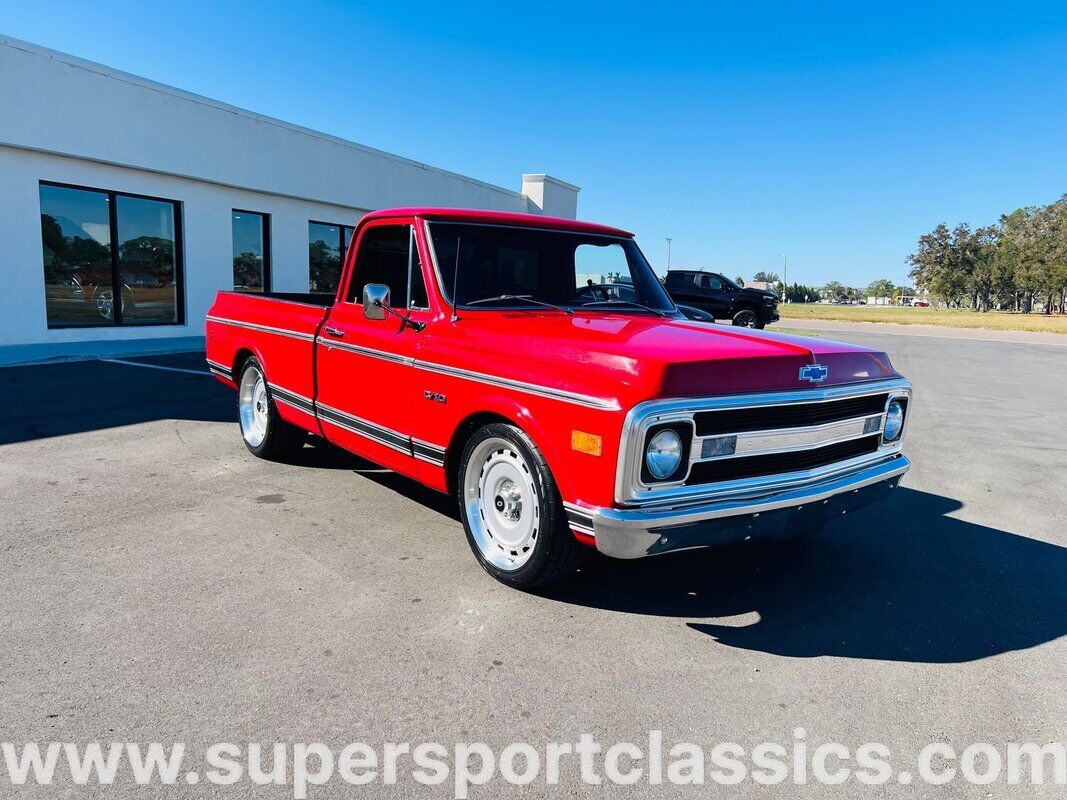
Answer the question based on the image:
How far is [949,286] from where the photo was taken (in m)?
99.8

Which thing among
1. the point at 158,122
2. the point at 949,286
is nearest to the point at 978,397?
the point at 158,122

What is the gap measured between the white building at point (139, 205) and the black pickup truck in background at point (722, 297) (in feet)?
34.8

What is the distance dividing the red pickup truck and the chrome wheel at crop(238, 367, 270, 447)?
88cm

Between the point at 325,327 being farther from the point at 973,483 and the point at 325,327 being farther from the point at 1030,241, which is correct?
the point at 1030,241

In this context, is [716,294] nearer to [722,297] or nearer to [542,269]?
[722,297]

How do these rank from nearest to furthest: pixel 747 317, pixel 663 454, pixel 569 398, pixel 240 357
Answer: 1. pixel 663 454
2. pixel 569 398
3. pixel 240 357
4. pixel 747 317

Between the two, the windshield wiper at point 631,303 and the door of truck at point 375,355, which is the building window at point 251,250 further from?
the windshield wiper at point 631,303

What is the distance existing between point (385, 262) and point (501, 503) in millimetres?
1863

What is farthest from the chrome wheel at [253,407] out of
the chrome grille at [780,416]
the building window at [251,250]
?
the building window at [251,250]

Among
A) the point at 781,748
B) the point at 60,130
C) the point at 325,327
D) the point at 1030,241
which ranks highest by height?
the point at 1030,241

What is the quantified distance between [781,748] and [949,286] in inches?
4486

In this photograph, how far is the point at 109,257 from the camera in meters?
14.0

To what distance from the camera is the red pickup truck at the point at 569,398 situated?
2955mm

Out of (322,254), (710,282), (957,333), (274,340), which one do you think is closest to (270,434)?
(274,340)
